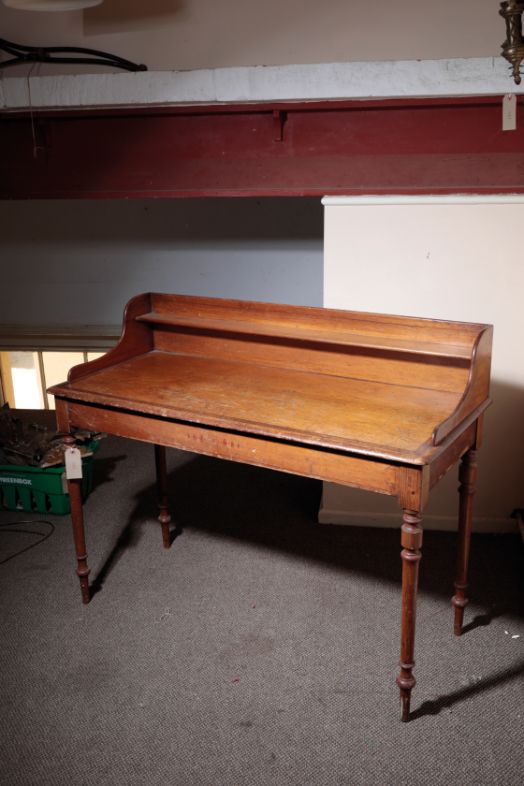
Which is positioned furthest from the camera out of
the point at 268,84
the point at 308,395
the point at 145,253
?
the point at 145,253

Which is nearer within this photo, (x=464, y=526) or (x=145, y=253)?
(x=464, y=526)

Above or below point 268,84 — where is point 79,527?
below

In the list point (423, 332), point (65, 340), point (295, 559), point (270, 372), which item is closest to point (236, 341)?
point (270, 372)

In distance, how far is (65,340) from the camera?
5141mm

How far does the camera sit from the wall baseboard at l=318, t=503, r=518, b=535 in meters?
3.56

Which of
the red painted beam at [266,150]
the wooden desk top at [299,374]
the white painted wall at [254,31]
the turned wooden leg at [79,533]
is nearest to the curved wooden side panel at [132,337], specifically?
the wooden desk top at [299,374]

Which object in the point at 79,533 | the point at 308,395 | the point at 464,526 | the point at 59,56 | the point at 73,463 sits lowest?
the point at 79,533

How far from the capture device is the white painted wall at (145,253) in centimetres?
474

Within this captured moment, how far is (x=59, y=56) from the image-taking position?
373cm

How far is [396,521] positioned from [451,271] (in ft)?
3.95

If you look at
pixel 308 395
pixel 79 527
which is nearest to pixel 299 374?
pixel 308 395

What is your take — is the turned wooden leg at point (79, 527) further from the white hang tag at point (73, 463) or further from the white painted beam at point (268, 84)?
the white painted beam at point (268, 84)

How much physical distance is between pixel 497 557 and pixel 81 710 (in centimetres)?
185

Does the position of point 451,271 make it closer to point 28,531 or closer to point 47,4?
point 47,4
